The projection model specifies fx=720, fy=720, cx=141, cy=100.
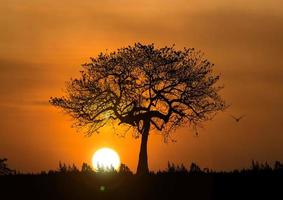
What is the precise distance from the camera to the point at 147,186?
29.4m

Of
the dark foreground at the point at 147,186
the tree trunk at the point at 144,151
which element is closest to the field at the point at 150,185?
the dark foreground at the point at 147,186

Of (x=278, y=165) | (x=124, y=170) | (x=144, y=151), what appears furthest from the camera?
(x=144, y=151)

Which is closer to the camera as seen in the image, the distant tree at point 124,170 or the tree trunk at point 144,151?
the distant tree at point 124,170

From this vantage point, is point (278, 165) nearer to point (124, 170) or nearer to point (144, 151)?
point (124, 170)

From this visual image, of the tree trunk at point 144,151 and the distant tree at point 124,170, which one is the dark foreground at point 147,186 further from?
the tree trunk at point 144,151

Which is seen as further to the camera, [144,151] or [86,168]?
[144,151]

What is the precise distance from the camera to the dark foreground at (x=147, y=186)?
2620 cm

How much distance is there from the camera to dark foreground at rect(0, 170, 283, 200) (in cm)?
2620

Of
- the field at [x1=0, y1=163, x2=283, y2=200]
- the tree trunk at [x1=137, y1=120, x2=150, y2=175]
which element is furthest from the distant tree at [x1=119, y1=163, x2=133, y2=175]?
the tree trunk at [x1=137, y1=120, x2=150, y2=175]

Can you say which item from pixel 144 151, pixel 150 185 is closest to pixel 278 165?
pixel 150 185

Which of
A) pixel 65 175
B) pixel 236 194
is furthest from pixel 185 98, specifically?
pixel 236 194

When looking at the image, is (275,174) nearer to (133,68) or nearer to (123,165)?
(123,165)

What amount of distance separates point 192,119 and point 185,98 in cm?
173

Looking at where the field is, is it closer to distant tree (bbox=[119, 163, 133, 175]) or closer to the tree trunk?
distant tree (bbox=[119, 163, 133, 175])
